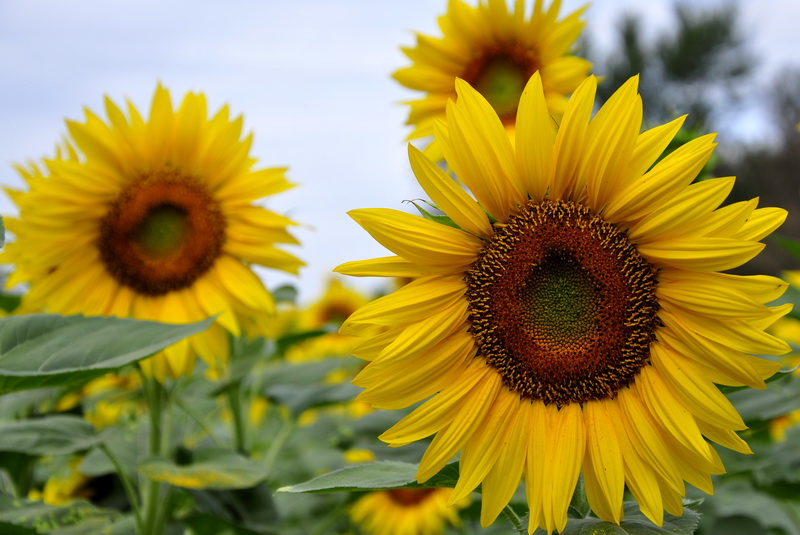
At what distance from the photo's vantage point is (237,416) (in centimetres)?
253

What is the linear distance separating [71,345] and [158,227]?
103 cm

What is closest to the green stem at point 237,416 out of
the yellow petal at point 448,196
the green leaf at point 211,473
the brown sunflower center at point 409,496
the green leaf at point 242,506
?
the green leaf at point 242,506

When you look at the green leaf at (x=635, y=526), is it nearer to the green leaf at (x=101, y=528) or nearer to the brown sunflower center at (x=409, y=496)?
the green leaf at (x=101, y=528)

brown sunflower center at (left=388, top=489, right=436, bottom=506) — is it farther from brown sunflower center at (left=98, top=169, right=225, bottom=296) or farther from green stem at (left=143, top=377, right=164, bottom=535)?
brown sunflower center at (left=98, top=169, right=225, bottom=296)

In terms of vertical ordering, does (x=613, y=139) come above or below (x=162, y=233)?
below

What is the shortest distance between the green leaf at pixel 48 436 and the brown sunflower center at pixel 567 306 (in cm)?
109

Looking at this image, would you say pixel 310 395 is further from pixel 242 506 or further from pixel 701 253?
pixel 701 253

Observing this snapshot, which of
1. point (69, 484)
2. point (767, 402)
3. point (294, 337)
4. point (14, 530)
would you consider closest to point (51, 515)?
point (14, 530)

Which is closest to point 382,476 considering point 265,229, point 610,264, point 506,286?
point 506,286

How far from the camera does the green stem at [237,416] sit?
2496 mm

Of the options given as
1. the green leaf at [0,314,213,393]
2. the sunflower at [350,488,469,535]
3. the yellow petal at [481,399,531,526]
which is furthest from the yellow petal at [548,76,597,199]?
the sunflower at [350,488,469,535]

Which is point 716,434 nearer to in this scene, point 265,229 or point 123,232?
Answer: point 265,229

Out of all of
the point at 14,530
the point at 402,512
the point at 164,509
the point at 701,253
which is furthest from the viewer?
the point at 402,512

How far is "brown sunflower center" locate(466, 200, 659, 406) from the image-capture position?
1.33 m
